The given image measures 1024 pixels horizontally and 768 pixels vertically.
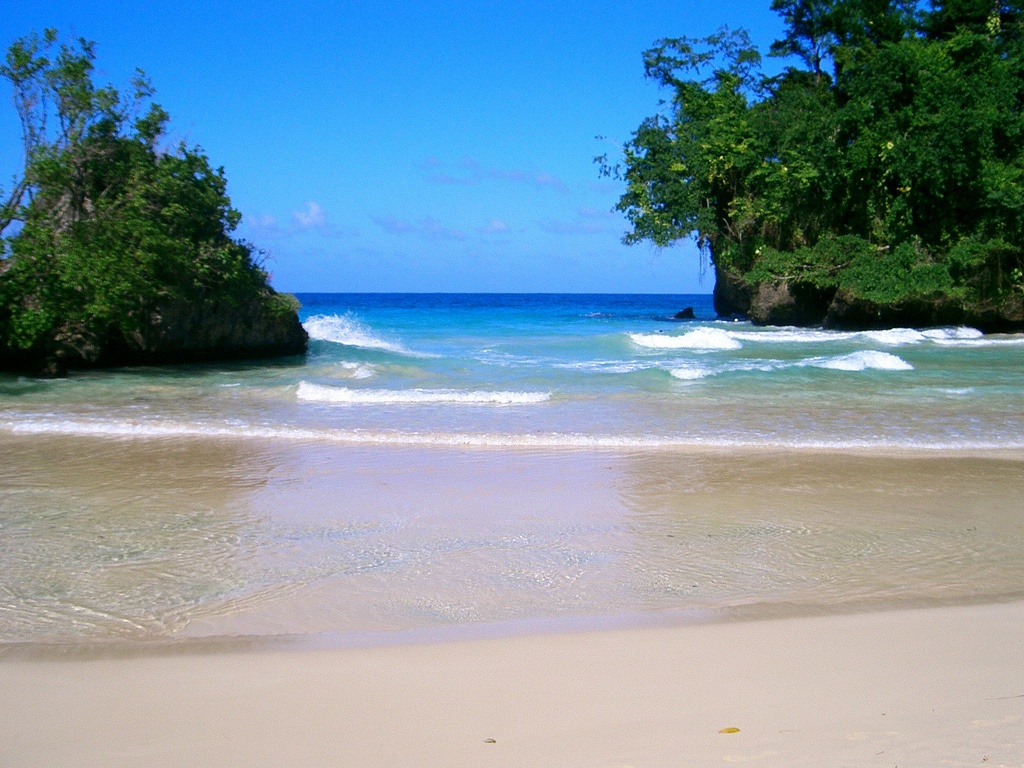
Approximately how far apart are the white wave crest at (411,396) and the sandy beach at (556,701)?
29.5 feet

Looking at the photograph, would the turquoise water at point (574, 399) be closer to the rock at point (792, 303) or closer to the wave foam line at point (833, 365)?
the wave foam line at point (833, 365)

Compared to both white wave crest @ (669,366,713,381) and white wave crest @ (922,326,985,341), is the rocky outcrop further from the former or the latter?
white wave crest @ (922,326,985,341)

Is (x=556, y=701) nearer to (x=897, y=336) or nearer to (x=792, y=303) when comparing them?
Answer: (x=897, y=336)

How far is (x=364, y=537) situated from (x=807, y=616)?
3.20 meters

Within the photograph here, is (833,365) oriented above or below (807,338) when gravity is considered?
below

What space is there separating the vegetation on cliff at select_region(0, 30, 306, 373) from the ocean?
1.33 metres

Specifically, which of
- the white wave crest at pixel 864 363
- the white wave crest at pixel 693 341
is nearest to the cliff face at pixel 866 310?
the white wave crest at pixel 693 341

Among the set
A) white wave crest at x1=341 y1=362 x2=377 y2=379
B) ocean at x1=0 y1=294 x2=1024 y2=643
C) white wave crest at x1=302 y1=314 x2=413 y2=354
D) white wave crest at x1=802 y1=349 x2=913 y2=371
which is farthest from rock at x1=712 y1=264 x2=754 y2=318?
ocean at x1=0 y1=294 x2=1024 y2=643

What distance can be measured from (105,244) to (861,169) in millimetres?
22430

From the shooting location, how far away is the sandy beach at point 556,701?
3266 millimetres

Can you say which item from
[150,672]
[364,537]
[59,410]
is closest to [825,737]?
[150,672]

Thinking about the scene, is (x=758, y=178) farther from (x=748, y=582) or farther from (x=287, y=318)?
(x=748, y=582)

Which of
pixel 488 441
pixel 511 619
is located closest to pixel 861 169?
pixel 488 441

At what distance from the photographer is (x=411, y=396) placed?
13.8 m
